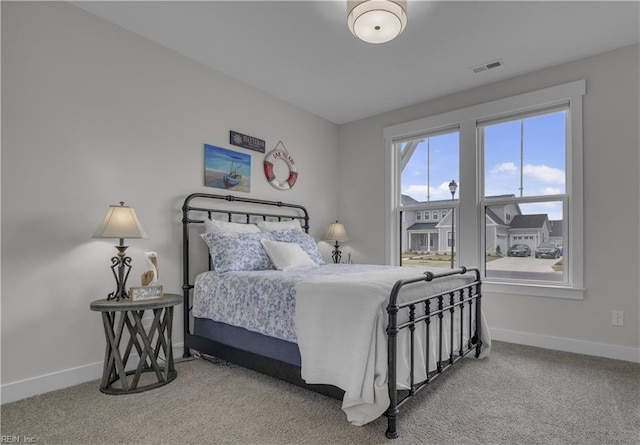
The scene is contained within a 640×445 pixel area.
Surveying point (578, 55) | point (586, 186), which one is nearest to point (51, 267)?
point (586, 186)

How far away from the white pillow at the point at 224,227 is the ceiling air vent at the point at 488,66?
2.56m

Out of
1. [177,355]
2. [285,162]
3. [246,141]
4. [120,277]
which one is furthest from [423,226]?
[120,277]

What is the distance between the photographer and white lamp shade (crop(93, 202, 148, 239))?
2.32 metres

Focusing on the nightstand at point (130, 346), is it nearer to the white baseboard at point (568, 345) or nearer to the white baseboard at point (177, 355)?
the white baseboard at point (177, 355)

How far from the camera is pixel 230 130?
3.58 meters

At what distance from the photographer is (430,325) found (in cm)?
227

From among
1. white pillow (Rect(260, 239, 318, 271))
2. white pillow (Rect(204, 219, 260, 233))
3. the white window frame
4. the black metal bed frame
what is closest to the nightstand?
the black metal bed frame

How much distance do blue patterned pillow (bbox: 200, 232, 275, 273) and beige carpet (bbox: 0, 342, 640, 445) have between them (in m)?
0.80

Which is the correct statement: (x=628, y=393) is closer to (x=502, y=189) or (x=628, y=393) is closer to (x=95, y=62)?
(x=502, y=189)

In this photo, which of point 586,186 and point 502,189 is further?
point 502,189

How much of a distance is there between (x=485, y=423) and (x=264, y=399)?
4.13 ft

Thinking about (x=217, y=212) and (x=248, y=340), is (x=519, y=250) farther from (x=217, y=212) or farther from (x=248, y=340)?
(x=217, y=212)

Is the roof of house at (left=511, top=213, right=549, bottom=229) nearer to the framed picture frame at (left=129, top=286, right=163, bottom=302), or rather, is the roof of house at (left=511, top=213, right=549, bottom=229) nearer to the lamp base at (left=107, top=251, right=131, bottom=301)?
the framed picture frame at (left=129, top=286, right=163, bottom=302)

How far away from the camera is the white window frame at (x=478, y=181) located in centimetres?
321
